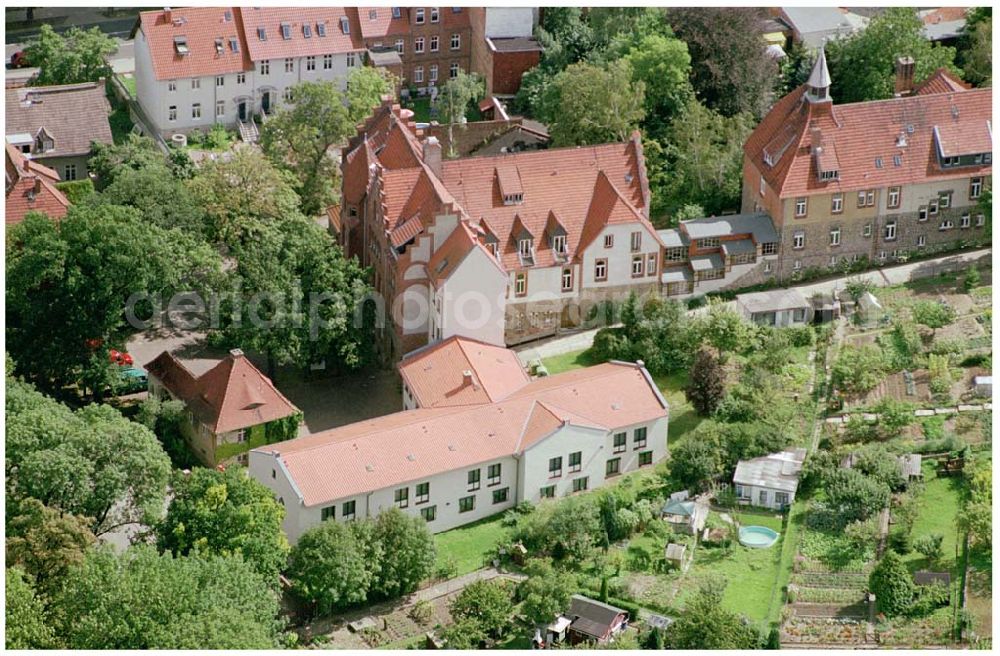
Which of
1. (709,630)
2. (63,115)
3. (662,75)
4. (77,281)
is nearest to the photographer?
(709,630)

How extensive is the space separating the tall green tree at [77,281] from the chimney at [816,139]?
39086 mm

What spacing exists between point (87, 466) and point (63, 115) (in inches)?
1698

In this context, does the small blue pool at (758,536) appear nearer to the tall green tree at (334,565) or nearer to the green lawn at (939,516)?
the green lawn at (939,516)

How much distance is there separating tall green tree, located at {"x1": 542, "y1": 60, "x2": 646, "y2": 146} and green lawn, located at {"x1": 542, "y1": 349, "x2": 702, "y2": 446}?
773 inches

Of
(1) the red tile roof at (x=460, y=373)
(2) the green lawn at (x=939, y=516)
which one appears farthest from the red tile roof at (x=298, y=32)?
(2) the green lawn at (x=939, y=516)

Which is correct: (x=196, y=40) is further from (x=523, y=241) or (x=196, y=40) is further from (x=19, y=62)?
(x=523, y=241)

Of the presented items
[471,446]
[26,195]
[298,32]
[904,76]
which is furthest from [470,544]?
[298,32]

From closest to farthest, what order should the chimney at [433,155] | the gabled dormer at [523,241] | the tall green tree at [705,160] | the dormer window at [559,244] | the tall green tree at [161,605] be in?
the tall green tree at [161,605], the gabled dormer at [523,241], the chimney at [433,155], the dormer window at [559,244], the tall green tree at [705,160]

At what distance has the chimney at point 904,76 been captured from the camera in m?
145

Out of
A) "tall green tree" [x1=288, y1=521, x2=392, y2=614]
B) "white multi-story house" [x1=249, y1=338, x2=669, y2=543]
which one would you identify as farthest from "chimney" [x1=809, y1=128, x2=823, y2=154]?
"tall green tree" [x1=288, y1=521, x2=392, y2=614]

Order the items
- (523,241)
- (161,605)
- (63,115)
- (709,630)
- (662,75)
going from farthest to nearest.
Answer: (662,75) → (63,115) → (523,241) → (709,630) → (161,605)

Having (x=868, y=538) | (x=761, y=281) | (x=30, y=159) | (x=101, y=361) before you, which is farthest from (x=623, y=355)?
(x=30, y=159)

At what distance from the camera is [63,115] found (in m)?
148

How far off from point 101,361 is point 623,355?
30.3m
